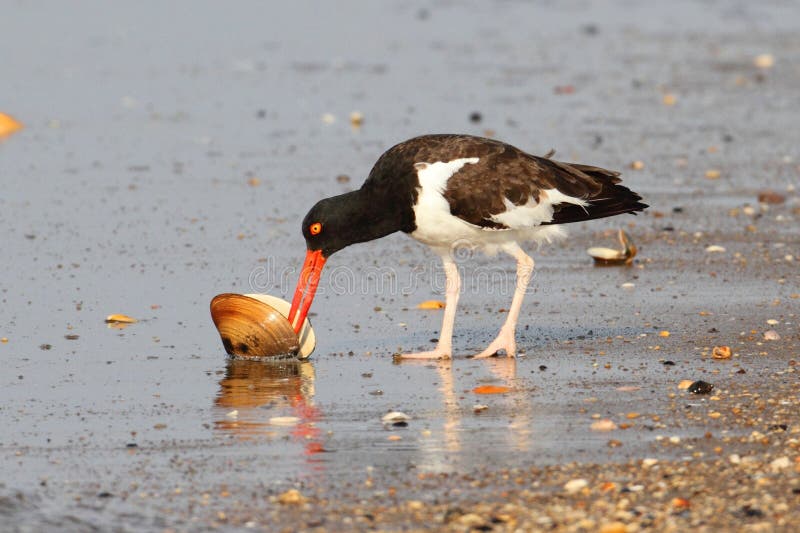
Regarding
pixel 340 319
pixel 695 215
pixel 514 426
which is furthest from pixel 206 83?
pixel 514 426

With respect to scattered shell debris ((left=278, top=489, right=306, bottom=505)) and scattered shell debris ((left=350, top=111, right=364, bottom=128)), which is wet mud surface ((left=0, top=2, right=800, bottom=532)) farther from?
scattered shell debris ((left=350, top=111, right=364, bottom=128))

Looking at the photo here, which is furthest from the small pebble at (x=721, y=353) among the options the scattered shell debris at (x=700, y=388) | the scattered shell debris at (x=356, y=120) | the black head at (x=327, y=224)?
the scattered shell debris at (x=356, y=120)

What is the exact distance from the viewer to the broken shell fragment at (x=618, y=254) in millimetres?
9172

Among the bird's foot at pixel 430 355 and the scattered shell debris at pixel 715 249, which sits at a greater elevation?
the scattered shell debris at pixel 715 249

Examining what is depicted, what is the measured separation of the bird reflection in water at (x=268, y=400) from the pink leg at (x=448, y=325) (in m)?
0.63

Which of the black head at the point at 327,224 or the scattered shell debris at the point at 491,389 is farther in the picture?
the black head at the point at 327,224

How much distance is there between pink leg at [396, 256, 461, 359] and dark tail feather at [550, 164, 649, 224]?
628 millimetres

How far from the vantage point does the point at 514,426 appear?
594 centimetres

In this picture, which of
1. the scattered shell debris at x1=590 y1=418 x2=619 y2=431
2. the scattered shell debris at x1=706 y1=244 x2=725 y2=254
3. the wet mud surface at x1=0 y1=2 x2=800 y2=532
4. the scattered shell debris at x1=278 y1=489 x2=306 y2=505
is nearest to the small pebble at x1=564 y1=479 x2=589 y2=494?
the wet mud surface at x1=0 y1=2 x2=800 y2=532

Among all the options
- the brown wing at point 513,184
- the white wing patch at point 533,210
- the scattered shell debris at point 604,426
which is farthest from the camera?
the white wing patch at point 533,210

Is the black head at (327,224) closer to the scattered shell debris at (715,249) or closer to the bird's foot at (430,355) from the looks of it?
the bird's foot at (430,355)

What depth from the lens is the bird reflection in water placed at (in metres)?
5.87

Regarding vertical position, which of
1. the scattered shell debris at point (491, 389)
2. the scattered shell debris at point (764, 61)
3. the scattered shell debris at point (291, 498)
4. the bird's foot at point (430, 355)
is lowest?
the scattered shell debris at point (291, 498)

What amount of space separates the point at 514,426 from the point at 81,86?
11.0 m
